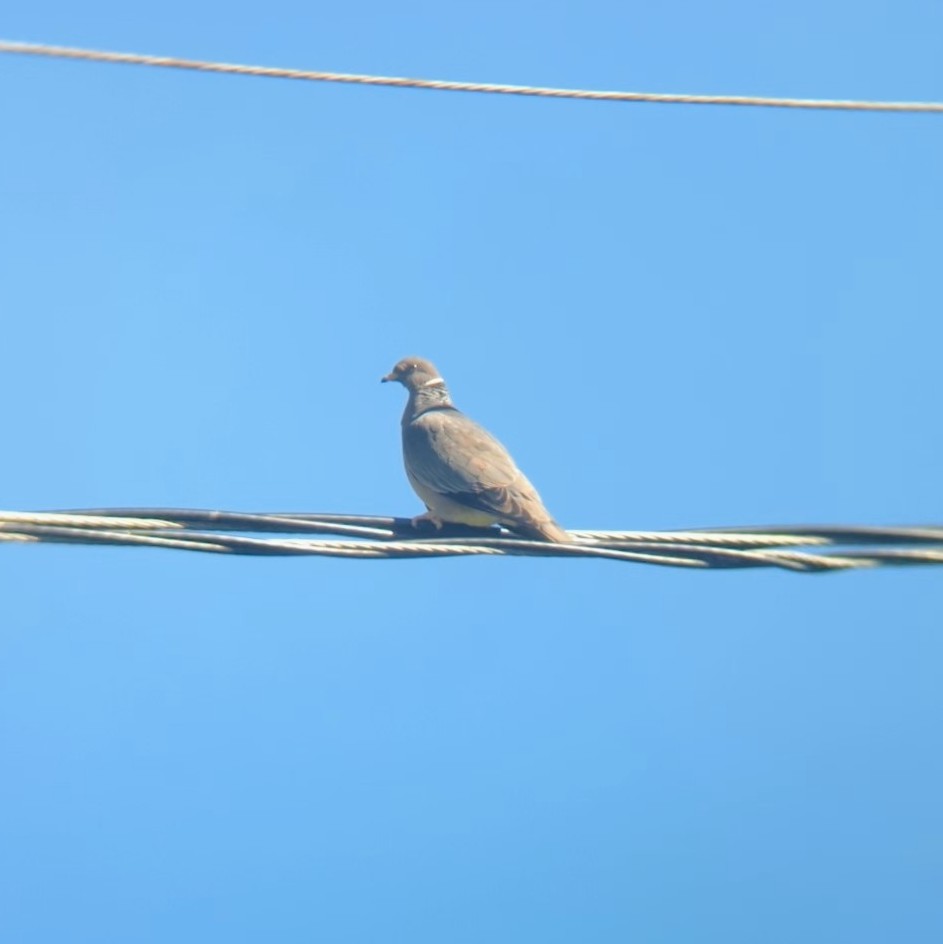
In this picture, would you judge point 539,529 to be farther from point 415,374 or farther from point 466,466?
point 415,374

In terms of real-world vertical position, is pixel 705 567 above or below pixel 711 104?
below

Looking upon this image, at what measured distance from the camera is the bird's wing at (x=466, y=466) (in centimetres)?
802

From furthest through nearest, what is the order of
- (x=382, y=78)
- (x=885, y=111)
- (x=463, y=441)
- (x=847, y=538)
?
1. (x=463, y=441)
2. (x=885, y=111)
3. (x=382, y=78)
4. (x=847, y=538)

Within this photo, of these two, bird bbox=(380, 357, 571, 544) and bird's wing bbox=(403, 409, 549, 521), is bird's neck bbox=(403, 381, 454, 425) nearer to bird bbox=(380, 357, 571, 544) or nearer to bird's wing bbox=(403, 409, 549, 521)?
bird bbox=(380, 357, 571, 544)

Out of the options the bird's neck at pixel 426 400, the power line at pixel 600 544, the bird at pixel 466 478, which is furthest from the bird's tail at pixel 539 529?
the bird's neck at pixel 426 400

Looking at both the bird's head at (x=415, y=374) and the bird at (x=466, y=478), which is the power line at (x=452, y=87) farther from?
the bird's head at (x=415, y=374)

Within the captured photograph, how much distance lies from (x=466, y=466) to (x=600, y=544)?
3174 millimetres

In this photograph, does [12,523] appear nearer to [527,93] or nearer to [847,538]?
[527,93]

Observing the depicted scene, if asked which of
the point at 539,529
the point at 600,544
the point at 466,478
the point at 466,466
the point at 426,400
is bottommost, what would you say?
the point at 600,544

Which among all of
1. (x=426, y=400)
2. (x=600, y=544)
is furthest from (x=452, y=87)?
(x=426, y=400)

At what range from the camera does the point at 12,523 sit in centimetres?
496

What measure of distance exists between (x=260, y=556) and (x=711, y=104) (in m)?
2.68

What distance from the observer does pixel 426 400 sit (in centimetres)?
1085

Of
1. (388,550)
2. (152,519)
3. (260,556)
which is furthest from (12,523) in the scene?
(388,550)
